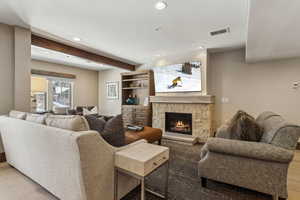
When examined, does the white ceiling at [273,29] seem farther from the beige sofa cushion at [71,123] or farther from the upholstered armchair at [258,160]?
the beige sofa cushion at [71,123]

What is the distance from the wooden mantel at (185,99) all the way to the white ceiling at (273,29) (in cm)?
133

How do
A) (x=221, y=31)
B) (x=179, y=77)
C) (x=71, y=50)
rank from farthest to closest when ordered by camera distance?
(x=179, y=77), (x=71, y=50), (x=221, y=31)

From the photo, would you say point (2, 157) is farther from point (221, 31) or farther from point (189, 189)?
point (221, 31)

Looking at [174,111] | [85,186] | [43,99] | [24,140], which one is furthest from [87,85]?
[85,186]

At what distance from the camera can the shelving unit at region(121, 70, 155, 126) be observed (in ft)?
16.3

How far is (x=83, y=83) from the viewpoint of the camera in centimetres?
635

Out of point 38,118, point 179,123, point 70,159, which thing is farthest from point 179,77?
point 70,159

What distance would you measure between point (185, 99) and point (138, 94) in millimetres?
2126

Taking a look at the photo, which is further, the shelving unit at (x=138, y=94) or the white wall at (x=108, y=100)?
the white wall at (x=108, y=100)

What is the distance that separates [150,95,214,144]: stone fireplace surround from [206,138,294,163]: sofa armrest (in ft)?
7.01

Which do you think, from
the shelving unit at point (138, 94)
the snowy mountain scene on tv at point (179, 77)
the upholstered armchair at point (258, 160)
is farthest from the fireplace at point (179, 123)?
the upholstered armchair at point (258, 160)

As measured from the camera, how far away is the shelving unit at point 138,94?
4.97 meters

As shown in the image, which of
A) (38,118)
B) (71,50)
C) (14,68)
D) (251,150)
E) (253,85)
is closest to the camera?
(251,150)

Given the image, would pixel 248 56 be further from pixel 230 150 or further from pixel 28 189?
pixel 28 189
